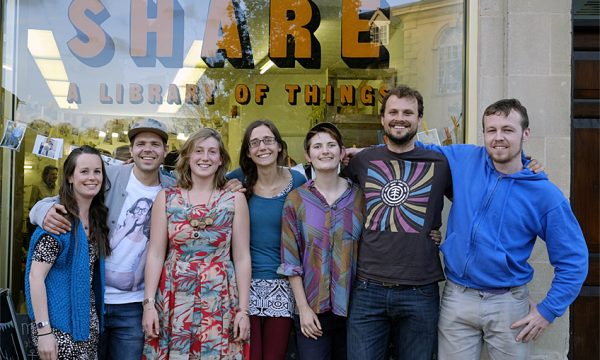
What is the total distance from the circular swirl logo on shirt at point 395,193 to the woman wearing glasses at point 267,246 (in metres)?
0.58

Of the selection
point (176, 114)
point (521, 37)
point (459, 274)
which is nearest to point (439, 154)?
point (459, 274)

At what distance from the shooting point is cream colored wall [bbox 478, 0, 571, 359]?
3.99 m

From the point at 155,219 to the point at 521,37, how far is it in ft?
8.87

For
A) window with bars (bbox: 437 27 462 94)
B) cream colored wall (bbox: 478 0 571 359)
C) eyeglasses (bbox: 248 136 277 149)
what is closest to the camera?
eyeglasses (bbox: 248 136 277 149)

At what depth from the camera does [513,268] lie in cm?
312

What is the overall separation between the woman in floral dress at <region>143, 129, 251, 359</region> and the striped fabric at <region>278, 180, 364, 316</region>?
25 centimetres

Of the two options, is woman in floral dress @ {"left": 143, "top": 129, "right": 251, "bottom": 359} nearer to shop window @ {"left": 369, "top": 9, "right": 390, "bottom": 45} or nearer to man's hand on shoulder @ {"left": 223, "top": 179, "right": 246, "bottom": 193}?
man's hand on shoulder @ {"left": 223, "top": 179, "right": 246, "bottom": 193}

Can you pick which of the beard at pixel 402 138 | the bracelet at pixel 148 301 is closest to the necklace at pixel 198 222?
the bracelet at pixel 148 301

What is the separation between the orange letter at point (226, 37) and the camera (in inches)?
204

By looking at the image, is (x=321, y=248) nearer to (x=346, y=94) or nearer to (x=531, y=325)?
(x=531, y=325)

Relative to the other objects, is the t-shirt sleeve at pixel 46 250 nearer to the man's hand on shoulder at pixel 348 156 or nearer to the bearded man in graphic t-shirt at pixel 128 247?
the bearded man in graphic t-shirt at pixel 128 247

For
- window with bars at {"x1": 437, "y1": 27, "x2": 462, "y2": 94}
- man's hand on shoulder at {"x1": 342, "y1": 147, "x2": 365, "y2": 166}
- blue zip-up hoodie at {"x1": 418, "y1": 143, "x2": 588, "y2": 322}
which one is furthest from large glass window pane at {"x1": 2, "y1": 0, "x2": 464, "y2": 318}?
blue zip-up hoodie at {"x1": 418, "y1": 143, "x2": 588, "y2": 322}

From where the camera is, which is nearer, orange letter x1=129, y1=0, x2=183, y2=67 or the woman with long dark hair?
the woman with long dark hair

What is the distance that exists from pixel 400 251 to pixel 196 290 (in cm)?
113
